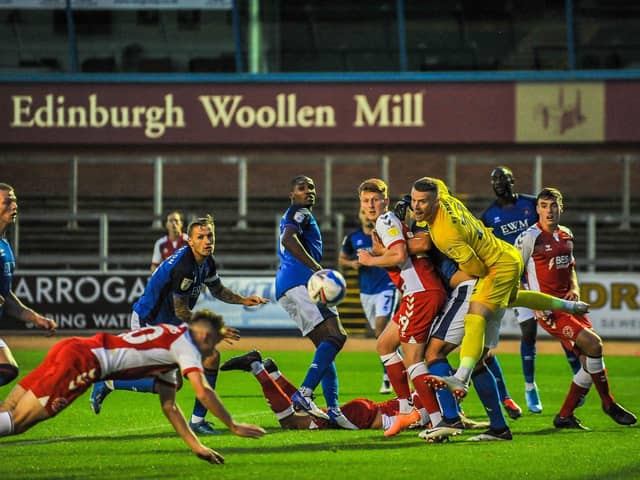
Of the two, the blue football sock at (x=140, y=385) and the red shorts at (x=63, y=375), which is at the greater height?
the red shorts at (x=63, y=375)

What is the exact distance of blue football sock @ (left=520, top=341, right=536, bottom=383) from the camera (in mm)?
12537

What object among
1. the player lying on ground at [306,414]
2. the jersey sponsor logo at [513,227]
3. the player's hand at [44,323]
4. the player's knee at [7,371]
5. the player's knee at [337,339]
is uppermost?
the jersey sponsor logo at [513,227]

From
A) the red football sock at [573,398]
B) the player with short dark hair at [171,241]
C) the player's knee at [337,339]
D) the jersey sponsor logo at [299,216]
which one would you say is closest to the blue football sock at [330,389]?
the player's knee at [337,339]

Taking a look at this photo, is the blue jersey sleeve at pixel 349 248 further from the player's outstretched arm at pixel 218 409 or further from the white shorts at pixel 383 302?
the player's outstretched arm at pixel 218 409

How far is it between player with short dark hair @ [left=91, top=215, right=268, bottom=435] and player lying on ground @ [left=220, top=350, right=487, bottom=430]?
34 centimetres

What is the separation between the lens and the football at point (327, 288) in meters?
9.84

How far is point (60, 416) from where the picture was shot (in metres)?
11.7

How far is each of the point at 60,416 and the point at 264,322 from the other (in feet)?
37.3

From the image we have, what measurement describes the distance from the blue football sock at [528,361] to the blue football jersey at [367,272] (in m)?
2.40

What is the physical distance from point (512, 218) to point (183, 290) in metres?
4.29

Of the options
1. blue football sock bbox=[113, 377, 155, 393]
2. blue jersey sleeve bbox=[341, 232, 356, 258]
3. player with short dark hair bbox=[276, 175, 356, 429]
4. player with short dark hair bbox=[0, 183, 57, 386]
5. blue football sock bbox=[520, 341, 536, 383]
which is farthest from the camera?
blue jersey sleeve bbox=[341, 232, 356, 258]

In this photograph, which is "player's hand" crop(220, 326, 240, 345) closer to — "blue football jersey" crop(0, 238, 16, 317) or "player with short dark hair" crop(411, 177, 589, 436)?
"player with short dark hair" crop(411, 177, 589, 436)

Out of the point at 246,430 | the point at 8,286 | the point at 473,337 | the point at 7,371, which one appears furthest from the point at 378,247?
the point at 8,286

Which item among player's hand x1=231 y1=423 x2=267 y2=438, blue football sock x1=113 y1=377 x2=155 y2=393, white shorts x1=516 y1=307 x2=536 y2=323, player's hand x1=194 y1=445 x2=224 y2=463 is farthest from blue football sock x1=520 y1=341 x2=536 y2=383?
player's hand x1=231 y1=423 x2=267 y2=438
